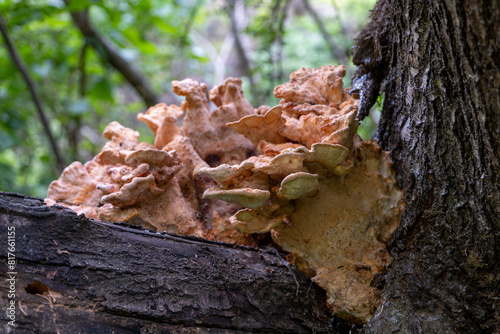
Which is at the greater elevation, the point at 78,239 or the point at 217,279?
the point at 78,239

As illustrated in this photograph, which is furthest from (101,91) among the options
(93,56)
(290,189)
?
(290,189)

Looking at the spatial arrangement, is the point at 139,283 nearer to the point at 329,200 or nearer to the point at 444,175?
the point at 329,200

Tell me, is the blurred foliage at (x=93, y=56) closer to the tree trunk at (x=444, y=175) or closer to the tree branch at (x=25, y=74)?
the tree branch at (x=25, y=74)

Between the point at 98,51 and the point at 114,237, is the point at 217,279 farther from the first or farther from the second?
the point at 98,51

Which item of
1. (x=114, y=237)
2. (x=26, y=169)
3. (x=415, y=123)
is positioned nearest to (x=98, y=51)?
(x=26, y=169)

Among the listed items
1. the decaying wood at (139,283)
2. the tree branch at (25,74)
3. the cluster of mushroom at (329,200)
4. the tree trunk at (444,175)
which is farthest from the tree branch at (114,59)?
the tree trunk at (444,175)

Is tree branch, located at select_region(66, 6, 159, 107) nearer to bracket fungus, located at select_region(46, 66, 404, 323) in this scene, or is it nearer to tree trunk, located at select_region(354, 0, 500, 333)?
bracket fungus, located at select_region(46, 66, 404, 323)
